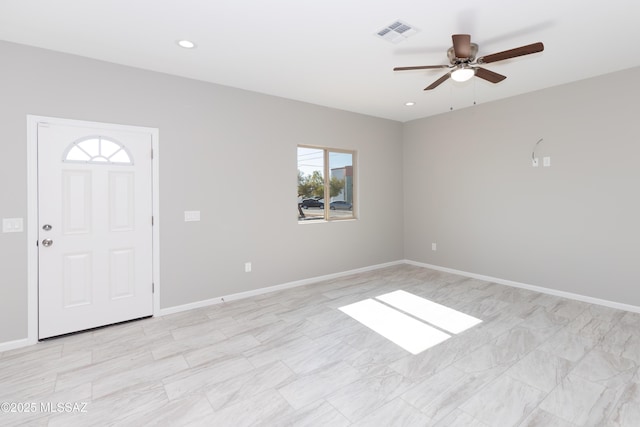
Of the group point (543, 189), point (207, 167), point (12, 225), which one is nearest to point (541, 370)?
point (543, 189)

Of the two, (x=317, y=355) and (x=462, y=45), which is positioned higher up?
(x=462, y=45)

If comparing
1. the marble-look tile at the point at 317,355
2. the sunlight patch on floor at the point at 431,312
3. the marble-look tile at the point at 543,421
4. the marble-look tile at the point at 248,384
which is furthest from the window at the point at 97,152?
the marble-look tile at the point at 543,421

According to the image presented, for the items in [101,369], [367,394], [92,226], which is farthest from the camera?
[92,226]

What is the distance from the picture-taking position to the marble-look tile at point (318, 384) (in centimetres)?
213

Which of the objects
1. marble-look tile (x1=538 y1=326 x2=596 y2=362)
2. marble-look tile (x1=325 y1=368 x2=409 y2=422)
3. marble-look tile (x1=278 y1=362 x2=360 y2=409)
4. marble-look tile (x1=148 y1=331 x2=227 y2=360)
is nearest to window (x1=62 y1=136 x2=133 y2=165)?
marble-look tile (x1=148 y1=331 x2=227 y2=360)

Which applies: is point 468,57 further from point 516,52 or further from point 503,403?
point 503,403

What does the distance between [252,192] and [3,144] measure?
2410 mm

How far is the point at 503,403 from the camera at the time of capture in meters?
2.06

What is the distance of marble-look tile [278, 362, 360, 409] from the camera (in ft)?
7.00

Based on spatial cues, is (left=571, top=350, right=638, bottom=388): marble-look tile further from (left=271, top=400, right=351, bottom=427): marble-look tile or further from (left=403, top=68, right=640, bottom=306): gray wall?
(left=271, top=400, right=351, bottom=427): marble-look tile

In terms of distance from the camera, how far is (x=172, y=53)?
3076 millimetres

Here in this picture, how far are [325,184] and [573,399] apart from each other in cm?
389

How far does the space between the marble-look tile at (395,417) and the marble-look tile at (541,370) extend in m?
0.92

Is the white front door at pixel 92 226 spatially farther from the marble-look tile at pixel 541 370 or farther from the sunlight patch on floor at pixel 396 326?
the marble-look tile at pixel 541 370
